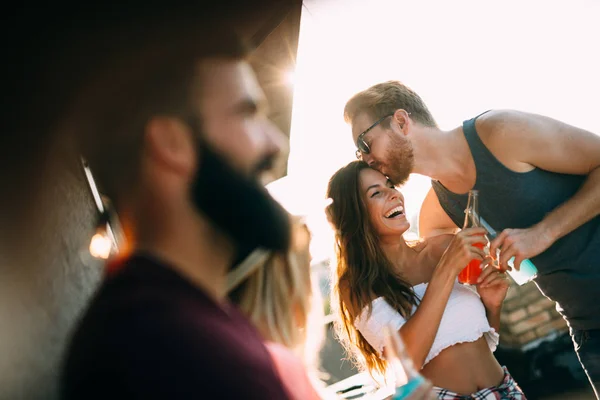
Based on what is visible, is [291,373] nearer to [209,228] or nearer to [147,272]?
[209,228]

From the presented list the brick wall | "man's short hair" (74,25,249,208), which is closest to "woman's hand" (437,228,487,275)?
"man's short hair" (74,25,249,208)

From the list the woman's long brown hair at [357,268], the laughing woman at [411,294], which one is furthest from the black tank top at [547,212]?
the woman's long brown hair at [357,268]

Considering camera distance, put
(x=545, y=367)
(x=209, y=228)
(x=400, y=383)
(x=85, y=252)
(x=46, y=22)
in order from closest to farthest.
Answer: (x=400, y=383), (x=209, y=228), (x=46, y=22), (x=85, y=252), (x=545, y=367)

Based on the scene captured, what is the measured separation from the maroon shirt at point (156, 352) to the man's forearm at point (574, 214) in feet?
6.25

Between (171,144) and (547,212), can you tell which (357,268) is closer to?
(547,212)

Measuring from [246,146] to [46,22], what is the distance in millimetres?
1643

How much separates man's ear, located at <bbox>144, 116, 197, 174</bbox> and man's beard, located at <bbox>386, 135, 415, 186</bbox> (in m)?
1.97

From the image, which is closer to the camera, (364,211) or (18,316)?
(18,316)

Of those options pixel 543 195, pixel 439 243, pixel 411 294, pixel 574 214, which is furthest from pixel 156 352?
pixel 439 243

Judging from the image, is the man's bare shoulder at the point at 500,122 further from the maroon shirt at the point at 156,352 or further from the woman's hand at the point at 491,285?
the maroon shirt at the point at 156,352

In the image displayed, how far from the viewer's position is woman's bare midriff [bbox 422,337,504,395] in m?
2.25

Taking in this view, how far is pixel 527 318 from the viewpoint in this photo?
23.8ft

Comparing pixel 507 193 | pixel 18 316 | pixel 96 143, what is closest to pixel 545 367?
pixel 507 193

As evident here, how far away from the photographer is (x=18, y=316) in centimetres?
228
